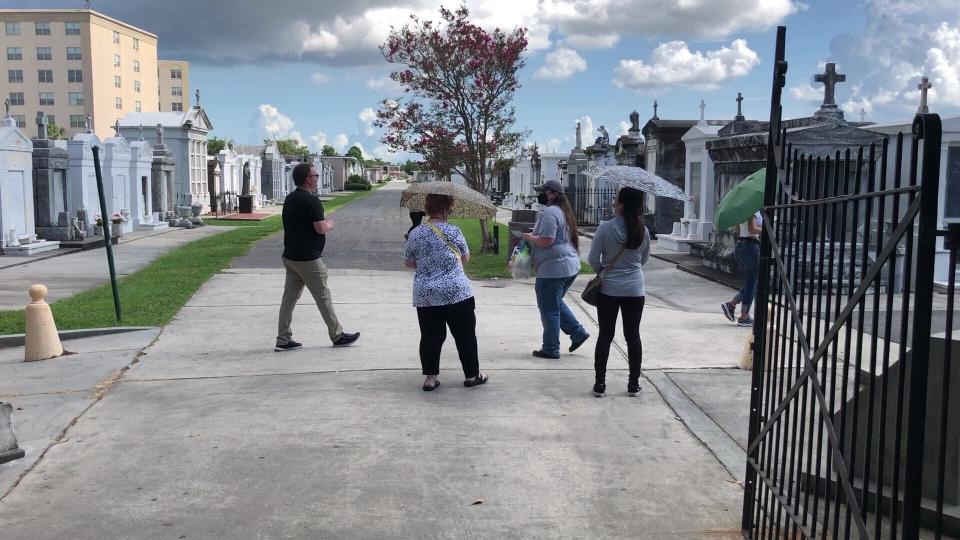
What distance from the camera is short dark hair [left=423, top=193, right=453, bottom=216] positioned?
6617mm

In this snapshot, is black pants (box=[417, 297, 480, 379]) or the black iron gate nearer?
the black iron gate

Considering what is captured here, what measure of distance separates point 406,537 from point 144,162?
26.8m

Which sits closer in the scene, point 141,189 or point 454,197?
point 454,197

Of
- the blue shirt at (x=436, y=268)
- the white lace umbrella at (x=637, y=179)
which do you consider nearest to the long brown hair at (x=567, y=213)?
Result: the white lace umbrella at (x=637, y=179)

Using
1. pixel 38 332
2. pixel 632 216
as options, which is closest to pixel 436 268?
pixel 632 216

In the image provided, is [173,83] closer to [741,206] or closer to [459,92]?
[459,92]

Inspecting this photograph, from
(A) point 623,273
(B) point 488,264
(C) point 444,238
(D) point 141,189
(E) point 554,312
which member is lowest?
(B) point 488,264

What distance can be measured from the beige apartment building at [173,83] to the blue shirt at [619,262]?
119575 millimetres

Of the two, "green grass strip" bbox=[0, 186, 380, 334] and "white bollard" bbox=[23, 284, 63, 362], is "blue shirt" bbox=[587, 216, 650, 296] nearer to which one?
"white bollard" bbox=[23, 284, 63, 362]

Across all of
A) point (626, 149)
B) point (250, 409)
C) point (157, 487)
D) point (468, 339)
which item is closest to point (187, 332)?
point (250, 409)

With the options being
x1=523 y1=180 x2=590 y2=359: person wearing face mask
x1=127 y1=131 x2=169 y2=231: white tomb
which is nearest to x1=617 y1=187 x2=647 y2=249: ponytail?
x1=523 y1=180 x2=590 y2=359: person wearing face mask

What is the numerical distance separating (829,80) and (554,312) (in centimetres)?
905

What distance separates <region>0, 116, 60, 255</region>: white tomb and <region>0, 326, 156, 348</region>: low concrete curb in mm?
10932

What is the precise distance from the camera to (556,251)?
7.54 metres
